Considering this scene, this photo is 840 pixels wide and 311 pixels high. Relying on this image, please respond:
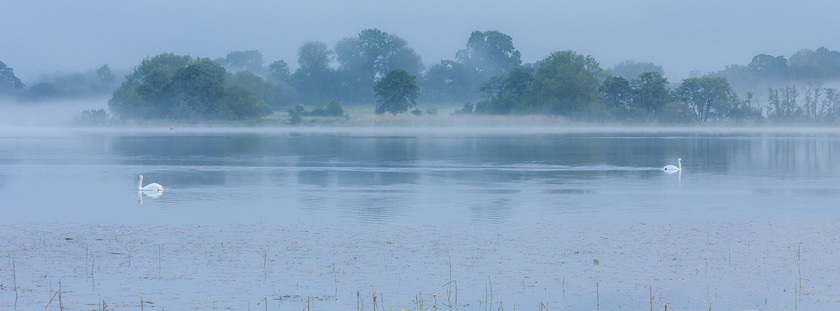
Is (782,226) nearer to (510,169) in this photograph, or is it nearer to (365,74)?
(510,169)

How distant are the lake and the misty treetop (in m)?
91.2

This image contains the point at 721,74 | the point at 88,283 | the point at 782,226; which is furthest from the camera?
the point at 721,74

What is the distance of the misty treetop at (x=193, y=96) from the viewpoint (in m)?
122

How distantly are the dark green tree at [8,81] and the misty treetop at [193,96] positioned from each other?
55.4 metres

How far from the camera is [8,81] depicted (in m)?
181

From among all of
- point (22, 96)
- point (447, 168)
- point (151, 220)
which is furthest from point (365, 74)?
point (151, 220)

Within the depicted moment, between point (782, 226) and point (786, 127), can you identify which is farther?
point (786, 127)

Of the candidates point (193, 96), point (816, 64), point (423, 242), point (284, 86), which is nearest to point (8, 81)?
point (284, 86)

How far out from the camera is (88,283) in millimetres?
12469

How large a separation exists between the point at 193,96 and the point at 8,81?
74066 mm

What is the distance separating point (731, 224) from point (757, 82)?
544ft

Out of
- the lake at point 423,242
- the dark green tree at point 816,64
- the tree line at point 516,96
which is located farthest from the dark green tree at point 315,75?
the lake at point 423,242

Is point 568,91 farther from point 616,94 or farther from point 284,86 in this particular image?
point 284,86

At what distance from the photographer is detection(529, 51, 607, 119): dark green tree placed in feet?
381
